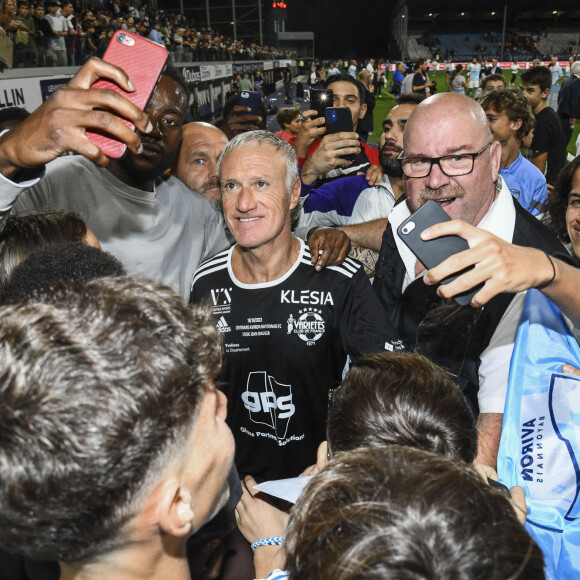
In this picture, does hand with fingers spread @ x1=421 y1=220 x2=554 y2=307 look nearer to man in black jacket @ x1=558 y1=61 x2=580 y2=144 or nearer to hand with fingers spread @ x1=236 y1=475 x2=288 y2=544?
hand with fingers spread @ x1=236 y1=475 x2=288 y2=544

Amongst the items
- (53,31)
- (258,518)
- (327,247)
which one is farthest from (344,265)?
(53,31)

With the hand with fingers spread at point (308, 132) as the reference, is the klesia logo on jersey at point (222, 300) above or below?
below

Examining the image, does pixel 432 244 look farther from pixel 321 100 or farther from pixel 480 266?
pixel 321 100

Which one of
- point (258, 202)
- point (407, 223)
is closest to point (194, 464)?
point (407, 223)

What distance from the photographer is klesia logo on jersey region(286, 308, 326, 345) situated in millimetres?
2234

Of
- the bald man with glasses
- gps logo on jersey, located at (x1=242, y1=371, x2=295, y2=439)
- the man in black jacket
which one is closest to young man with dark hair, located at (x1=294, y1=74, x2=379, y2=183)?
the bald man with glasses

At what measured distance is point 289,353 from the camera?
2.24 m

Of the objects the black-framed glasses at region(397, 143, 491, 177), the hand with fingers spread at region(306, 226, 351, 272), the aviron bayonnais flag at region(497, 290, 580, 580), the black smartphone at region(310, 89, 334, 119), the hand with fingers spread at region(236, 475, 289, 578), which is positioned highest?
the black smartphone at region(310, 89, 334, 119)

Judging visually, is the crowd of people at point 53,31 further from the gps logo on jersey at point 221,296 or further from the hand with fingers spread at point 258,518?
the hand with fingers spread at point 258,518

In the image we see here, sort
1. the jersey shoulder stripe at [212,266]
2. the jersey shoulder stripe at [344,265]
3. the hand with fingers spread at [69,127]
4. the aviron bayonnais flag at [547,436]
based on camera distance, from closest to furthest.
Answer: the hand with fingers spread at [69,127], the aviron bayonnais flag at [547,436], the jersey shoulder stripe at [344,265], the jersey shoulder stripe at [212,266]

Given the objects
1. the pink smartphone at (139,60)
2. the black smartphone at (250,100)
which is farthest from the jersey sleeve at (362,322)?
the black smartphone at (250,100)

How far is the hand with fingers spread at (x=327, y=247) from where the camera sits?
7.43 ft

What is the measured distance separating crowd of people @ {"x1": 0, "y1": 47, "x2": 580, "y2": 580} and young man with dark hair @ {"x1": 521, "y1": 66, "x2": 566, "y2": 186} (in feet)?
14.0

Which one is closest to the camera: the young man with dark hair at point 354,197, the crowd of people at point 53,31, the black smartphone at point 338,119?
the young man with dark hair at point 354,197
